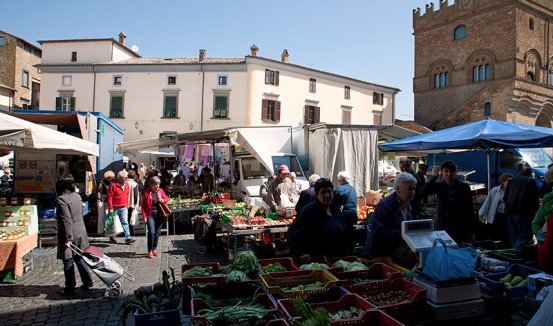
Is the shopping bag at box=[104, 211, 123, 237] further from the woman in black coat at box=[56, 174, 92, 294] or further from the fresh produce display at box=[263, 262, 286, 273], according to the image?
the fresh produce display at box=[263, 262, 286, 273]

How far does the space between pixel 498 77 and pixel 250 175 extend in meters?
32.3

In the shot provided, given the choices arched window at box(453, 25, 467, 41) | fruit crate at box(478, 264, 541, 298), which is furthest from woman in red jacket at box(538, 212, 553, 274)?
arched window at box(453, 25, 467, 41)

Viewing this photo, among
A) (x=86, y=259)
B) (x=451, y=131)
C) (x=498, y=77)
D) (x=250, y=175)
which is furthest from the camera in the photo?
(x=498, y=77)

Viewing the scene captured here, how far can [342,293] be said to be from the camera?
110 inches

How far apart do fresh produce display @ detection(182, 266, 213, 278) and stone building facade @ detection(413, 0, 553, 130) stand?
3426 cm

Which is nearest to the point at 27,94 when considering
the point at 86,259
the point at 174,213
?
the point at 174,213

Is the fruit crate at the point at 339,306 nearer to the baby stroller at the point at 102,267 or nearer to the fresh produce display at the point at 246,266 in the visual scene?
the fresh produce display at the point at 246,266

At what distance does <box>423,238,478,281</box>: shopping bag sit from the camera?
276 centimetres

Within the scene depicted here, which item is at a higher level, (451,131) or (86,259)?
(451,131)

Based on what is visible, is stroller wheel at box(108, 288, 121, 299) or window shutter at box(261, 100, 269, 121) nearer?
stroller wheel at box(108, 288, 121, 299)

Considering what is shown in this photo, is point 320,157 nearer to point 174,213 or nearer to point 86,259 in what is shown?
Answer: point 174,213

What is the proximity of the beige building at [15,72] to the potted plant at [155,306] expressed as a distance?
1505 inches

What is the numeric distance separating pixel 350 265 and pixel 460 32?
41261 millimetres

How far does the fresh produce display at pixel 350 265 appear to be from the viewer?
3.39 m
